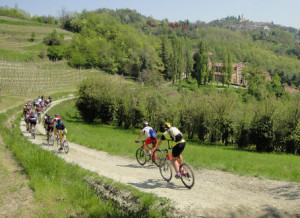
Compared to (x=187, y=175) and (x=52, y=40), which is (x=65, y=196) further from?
(x=52, y=40)

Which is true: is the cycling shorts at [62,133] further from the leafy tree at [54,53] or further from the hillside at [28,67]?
the leafy tree at [54,53]

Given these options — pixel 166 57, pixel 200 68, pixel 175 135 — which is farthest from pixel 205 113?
pixel 166 57

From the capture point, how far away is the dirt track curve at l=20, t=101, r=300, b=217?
8.09 meters

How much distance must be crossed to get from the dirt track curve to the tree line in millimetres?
22267

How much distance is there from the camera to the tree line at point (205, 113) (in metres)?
31.9

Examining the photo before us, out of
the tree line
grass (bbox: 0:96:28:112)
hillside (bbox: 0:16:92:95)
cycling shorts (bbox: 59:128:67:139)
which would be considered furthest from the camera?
hillside (bbox: 0:16:92:95)

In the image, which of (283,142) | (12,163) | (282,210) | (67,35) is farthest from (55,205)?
(67,35)

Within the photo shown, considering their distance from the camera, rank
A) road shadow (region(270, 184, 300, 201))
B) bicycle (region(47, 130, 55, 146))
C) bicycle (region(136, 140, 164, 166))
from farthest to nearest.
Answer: bicycle (region(47, 130, 55, 146)) → bicycle (region(136, 140, 164, 166)) → road shadow (region(270, 184, 300, 201))

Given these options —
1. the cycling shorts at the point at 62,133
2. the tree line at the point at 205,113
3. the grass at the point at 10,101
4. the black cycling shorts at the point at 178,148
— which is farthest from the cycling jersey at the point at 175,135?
the grass at the point at 10,101

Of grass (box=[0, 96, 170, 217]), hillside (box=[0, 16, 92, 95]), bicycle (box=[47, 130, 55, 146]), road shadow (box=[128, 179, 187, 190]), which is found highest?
hillside (box=[0, 16, 92, 95])

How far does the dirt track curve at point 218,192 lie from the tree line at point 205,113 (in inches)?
877

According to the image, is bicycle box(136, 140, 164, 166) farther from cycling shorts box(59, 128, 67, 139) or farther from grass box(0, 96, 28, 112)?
grass box(0, 96, 28, 112)

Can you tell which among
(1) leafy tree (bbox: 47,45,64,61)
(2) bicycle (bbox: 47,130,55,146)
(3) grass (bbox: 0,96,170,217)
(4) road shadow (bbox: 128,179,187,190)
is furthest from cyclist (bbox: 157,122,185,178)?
(1) leafy tree (bbox: 47,45,64,61)

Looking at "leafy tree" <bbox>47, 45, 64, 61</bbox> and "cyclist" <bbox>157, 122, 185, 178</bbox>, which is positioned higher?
"leafy tree" <bbox>47, 45, 64, 61</bbox>
